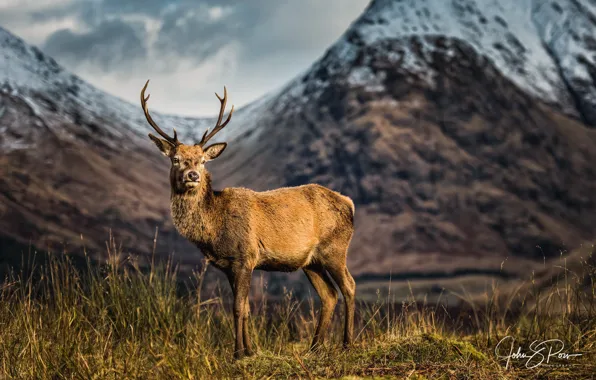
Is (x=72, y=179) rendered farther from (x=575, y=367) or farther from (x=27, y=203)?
(x=575, y=367)

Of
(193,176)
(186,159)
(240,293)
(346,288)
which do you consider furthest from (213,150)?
(346,288)

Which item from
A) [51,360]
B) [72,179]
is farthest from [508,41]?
[51,360]

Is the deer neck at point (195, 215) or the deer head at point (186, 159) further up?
the deer head at point (186, 159)

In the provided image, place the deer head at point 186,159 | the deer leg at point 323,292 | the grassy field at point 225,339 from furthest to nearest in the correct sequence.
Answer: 1. the deer leg at point 323,292
2. the deer head at point 186,159
3. the grassy field at point 225,339

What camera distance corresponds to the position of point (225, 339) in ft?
25.0

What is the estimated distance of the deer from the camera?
6.41 metres

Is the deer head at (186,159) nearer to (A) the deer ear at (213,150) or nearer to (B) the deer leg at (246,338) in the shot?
(A) the deer ear at (213,150)

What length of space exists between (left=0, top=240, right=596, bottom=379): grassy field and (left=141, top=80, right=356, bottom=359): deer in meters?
0.36

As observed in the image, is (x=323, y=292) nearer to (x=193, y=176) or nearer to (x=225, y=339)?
(x=225, y=339)

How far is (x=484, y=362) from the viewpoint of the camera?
549 centimetres

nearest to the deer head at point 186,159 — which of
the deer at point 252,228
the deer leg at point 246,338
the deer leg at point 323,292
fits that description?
the deer at point 252,228

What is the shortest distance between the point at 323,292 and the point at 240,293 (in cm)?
123

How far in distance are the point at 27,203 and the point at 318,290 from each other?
84.3 ft

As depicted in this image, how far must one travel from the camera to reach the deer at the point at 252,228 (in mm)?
6410
